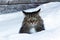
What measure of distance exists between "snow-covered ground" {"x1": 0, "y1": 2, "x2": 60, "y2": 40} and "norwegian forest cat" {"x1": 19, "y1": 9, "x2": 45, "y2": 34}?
9cm

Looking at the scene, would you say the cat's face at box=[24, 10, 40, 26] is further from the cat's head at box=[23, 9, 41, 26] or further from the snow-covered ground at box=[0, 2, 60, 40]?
the snow-covered ground at box=[0, 2, 60, 40]

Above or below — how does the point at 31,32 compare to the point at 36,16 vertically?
below

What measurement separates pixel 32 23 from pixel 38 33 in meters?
0.13

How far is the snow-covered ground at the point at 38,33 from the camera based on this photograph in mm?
2427

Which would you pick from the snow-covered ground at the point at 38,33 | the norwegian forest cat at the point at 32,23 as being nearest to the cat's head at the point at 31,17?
the norwegian forest cat at the point at 32,23

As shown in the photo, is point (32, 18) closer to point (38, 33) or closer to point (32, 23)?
point (32, 23)

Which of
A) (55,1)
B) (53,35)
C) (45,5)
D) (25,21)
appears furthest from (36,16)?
(55,1)

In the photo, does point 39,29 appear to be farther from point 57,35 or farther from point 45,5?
point 45,5

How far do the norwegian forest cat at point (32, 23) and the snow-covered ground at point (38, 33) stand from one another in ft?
0.29

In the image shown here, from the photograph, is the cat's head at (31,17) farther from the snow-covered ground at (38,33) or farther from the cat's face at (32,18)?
the snow-covered ground at (38,33)

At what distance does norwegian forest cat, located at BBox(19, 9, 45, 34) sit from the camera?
259 centimetres

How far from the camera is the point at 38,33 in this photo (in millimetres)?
2539

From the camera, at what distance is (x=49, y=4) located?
3779 millimetres

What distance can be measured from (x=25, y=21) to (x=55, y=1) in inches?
57.4
